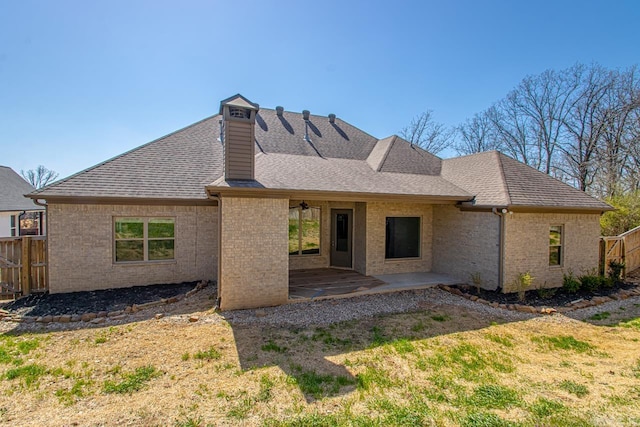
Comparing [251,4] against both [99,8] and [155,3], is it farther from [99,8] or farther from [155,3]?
[99,8]

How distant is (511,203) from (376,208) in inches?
162

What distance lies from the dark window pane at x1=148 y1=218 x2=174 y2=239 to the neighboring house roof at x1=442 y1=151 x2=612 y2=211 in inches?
389

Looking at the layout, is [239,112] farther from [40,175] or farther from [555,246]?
[40,175]

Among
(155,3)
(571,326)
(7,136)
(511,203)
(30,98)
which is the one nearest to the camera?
(571,326)

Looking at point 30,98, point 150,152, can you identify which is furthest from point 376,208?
point 30,98

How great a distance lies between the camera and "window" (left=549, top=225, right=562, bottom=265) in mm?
10242

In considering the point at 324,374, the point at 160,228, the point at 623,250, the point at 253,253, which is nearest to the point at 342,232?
the point at 253,253

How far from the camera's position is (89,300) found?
324 inches

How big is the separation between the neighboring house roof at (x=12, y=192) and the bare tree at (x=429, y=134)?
3229 cm

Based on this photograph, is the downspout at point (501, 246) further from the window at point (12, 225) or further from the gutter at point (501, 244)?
the window at point (12, 225)

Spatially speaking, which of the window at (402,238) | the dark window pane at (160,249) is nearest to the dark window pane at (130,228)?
the dark window pane at (160,249)

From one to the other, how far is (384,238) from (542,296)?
496 centimetres

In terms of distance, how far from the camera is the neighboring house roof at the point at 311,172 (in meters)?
9.06

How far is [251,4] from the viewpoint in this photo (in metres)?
9.39
